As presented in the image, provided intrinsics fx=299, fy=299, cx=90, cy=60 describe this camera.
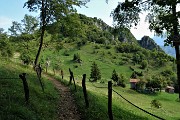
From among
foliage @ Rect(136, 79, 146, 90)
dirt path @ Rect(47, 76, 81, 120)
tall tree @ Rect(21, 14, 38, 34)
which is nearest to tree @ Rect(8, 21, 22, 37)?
tall tree @ Rect(21, 14, 38, 34)

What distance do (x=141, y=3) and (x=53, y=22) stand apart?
33.0m

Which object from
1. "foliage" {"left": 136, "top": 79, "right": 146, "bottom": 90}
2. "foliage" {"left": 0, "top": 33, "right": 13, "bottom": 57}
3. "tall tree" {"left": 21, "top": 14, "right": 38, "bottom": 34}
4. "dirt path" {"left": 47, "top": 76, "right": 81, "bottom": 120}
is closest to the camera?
"dirt path" {"left": 47, "top": 76, "right": 81, "bottom": 120}

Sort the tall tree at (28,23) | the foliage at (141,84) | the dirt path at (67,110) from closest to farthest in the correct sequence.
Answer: the dirt path at (67,110) < the tall tree at (28,23) < the foliage at (141,84)

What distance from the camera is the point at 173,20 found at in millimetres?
16188

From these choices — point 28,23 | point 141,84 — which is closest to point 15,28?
point 28,23

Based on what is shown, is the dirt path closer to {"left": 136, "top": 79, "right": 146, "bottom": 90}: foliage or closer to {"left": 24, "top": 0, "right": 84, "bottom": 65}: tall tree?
{"left": 24, "top": 0, "right": 84, "bottom": 65}: tall tree

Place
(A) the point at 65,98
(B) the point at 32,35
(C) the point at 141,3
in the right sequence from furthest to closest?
1. (B) the point at 32,35
2. (A) the point at 65,98
3. (C) the point at 141,3

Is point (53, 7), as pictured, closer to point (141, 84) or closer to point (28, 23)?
point (28, 23)

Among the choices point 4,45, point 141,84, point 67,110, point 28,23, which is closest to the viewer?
point 67,110

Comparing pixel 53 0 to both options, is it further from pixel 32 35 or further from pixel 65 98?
pixel 65 98

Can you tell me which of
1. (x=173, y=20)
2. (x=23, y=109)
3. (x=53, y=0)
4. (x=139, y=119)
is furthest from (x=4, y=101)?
(x=53, y=0)

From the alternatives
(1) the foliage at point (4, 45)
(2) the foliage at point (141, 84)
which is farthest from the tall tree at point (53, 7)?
(2) the foliage at point (141, 84)

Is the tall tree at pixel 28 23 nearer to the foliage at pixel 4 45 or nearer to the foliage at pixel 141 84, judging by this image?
the foliage at pixel 4 45

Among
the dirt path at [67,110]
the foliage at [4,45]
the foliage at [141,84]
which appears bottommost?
the foliage at [141,84]
